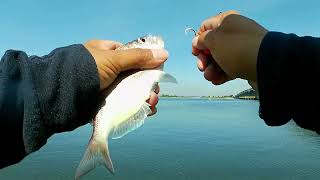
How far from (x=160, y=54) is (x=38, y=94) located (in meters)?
1.10

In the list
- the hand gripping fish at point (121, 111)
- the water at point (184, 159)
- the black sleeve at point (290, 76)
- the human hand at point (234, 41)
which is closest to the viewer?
the black sleeve at point (290, 76)

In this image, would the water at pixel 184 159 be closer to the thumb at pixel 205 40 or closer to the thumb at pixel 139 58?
the thumb at pixel 139 58

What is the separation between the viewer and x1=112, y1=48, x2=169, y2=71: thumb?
3.09 meters

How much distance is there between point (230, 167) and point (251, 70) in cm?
1831

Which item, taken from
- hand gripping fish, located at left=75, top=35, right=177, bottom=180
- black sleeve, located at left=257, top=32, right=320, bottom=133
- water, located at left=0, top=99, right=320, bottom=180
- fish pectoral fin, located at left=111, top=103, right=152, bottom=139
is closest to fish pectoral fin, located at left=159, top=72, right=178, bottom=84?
hand gripping fish, located at left=75, top=35, right=177, bottom=180

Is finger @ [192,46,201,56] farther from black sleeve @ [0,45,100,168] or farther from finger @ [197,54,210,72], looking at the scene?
black sleeve @ [0,45,100,168]

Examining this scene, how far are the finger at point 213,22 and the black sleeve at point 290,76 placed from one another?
17.9 inches

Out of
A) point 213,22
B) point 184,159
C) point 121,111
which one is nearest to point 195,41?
point 213,22

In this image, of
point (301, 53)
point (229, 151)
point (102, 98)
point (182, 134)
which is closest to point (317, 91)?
point (301, 53)

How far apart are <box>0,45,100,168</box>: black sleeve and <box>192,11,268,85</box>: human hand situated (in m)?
0.77

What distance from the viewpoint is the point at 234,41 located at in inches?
93.7

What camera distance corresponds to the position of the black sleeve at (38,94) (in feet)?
8.39

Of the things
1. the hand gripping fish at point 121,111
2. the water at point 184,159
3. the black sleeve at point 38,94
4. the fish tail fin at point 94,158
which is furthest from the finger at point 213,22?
the water at point 184,159

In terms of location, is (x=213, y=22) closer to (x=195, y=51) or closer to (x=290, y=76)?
(x=195, y=51)
